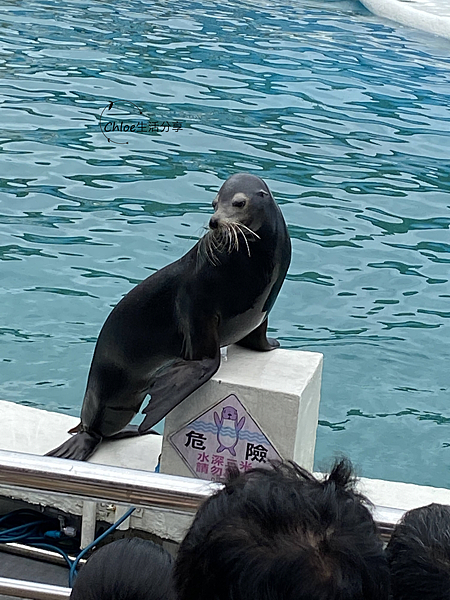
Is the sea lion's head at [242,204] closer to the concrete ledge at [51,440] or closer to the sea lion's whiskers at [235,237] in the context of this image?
the sea lion's whiskers at [235,237]

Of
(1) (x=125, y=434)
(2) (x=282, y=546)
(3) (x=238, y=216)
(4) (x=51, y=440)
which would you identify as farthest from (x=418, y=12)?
(2) (x=282, y=546)

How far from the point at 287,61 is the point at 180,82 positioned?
2012mm

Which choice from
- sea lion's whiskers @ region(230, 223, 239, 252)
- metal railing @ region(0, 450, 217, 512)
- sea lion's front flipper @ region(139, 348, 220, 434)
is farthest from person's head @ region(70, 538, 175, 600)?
sea lion's whiskers @ region(230, 223, 239, 252)

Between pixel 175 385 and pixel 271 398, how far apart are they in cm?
28

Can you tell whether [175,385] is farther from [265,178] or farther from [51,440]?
[265,178]

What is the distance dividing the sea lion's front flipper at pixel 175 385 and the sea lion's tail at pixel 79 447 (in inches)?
19.6

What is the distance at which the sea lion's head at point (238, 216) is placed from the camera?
2650 mm

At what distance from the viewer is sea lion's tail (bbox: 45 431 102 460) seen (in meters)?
3.06

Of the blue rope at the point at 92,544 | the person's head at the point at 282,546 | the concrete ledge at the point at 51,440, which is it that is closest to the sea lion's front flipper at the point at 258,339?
the concrete ledge at the point at 51,440

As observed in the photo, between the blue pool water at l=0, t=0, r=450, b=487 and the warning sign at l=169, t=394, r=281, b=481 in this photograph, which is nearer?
the warning sign at l=169, t=394, r=281, b=481

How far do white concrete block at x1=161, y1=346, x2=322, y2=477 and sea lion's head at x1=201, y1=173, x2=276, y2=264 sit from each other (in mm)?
351

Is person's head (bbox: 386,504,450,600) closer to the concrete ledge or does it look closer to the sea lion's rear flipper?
the concrete ledge

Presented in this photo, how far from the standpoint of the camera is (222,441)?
2.72m

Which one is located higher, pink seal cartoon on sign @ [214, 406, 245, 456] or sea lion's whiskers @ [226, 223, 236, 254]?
sea lion's whiskers @ [226, 223, 236, 254]
